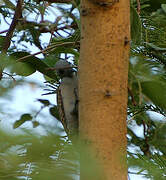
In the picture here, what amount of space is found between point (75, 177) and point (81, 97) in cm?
21

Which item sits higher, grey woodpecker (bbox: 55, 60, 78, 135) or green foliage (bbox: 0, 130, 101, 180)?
green foliage (bbox: 0, 130, 101, 180)

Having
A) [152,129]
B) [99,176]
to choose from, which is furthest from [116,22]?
[152,129]

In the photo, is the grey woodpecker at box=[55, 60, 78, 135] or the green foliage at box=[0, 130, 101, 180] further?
the grey woodpecker at box=[55, 60, 78, 135]

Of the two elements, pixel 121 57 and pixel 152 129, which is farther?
pixel 152 129

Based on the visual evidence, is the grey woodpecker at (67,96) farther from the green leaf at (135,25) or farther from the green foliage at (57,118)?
the green leaf at (135,25)

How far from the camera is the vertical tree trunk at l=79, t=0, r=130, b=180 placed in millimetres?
526

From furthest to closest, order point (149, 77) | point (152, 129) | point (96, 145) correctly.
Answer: point (152, 129), point (149, 77), point (96, 145)

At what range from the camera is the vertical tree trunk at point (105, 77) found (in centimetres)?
53

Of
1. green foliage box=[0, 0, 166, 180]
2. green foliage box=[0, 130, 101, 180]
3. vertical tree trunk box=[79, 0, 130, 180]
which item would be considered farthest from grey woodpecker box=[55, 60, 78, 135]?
green foliage box=[0, 130, 101, 180]

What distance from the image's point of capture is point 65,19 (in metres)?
1.74

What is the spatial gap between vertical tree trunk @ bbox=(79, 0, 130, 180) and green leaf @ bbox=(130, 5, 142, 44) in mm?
194

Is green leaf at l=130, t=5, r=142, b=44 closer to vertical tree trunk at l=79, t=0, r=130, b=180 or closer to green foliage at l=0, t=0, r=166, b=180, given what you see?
green foliage at l=0, t=0, r=166, b=180

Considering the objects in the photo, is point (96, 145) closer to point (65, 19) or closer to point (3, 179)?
point (3, 179)

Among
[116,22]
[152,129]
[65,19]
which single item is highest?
[116,22]
